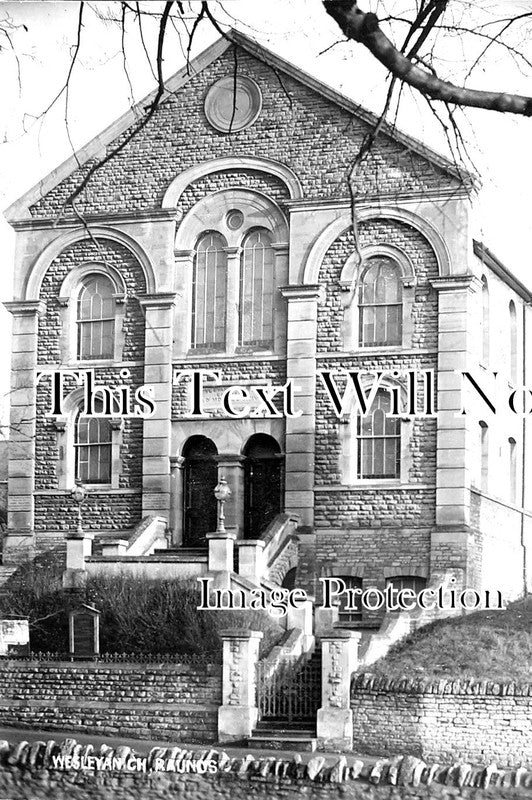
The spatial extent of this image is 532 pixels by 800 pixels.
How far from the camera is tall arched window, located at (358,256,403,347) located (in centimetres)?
1723

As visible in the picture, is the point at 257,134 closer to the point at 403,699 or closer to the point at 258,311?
the point at 258,311

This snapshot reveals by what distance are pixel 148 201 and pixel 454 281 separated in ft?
12.0

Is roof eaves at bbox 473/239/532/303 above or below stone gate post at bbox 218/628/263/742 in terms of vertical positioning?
above

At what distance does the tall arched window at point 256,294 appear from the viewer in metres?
17.5

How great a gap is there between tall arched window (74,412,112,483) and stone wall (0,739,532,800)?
5076mm

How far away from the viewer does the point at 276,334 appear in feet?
57.4

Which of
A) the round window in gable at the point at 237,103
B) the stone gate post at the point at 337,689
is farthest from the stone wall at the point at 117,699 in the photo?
the round window in gable at the point at 237,103

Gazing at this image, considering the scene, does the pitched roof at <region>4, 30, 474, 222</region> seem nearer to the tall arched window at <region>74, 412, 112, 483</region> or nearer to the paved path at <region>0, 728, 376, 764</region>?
the tall arched window at <region>74, 412, 112, 483</region>

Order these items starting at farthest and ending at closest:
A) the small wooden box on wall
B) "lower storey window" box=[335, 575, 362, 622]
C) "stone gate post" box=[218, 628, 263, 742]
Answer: "lower storey window" box=[335, 575, 362, 622] < the small wooden box on wall < "stone gate post" box=[218, 628, 263, 742]

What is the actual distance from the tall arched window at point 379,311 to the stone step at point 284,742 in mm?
5019


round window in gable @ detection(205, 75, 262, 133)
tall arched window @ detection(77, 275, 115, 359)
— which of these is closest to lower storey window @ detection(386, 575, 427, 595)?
tall arched window @ detection(77, 275, 115, 359)

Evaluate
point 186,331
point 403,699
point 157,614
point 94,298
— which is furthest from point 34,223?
point 403,699

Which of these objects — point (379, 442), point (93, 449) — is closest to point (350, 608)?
point (379, 442)

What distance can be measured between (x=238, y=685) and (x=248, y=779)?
2.03 metres
